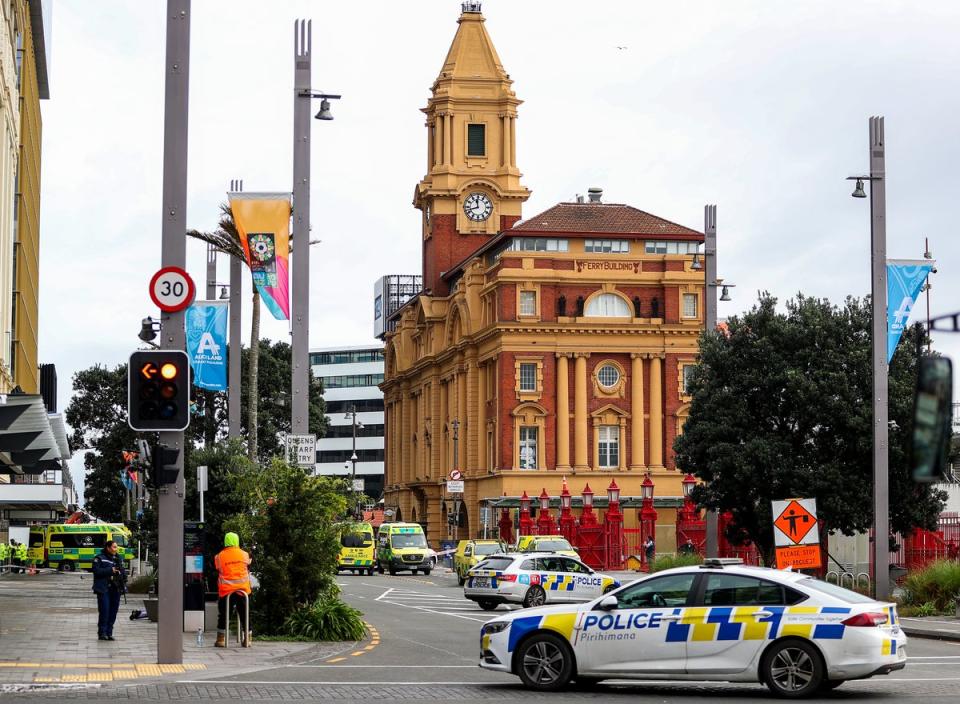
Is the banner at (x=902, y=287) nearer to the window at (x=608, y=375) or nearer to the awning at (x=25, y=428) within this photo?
the awning at (x=25, y=428)

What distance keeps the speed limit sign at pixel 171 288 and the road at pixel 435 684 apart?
15.7ft

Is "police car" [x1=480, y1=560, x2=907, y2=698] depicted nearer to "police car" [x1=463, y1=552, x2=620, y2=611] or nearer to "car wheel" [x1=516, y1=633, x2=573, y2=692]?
"car wheel" [x1=516, y1=633, x2=573, y2=692]

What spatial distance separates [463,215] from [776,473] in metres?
64.6

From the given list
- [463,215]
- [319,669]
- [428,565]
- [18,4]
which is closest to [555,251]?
[463,215]

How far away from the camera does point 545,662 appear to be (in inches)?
712

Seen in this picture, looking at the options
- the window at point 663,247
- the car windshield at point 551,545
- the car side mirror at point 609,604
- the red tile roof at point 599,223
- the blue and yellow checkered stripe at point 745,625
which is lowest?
the car windshield at point 551,545

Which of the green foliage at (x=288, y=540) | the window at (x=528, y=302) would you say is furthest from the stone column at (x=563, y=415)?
the green foliage at (x=288, y=540)

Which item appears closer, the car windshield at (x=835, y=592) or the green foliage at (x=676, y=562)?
the car windshield at (x=835, y=592)

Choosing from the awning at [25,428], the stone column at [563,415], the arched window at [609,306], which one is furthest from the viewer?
the arched window at [609,306]

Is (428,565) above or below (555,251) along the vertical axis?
below

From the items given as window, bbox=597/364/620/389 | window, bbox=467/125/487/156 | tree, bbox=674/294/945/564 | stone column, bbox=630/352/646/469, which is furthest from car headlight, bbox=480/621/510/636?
window, bbox=467/125/487/156

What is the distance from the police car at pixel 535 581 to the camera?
36438 mm

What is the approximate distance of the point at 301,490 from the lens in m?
25.6

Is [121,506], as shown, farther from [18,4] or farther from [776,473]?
[776,473]
